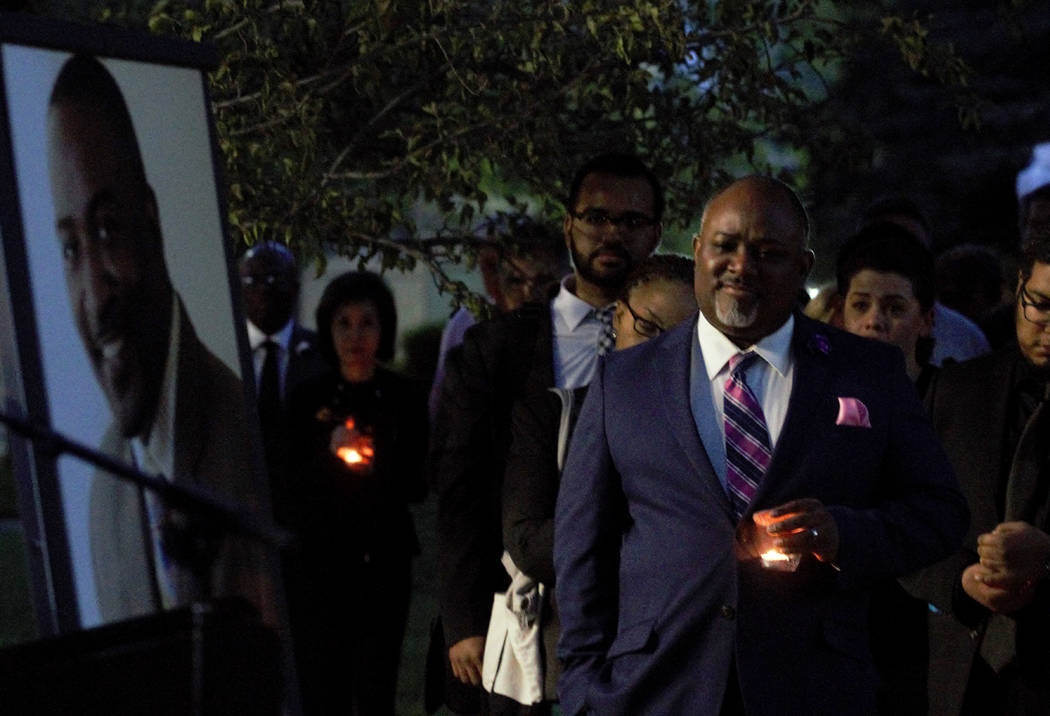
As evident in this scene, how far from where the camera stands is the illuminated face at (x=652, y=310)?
5.20 meters

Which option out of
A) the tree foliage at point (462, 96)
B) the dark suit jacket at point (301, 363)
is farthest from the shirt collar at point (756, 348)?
the dark suit jacket at point (301, 363)

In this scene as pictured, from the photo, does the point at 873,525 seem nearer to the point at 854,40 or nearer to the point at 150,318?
the point at 150,318

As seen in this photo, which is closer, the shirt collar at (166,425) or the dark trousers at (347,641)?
the shirt collar at (166,425)

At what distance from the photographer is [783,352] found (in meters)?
4.15

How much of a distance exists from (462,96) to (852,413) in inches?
108

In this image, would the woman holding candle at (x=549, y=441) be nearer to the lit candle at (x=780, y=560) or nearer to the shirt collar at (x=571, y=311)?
the shirt collar at (x=571, y=311)

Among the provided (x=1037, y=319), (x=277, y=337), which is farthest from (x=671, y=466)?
(x=277, y=337)

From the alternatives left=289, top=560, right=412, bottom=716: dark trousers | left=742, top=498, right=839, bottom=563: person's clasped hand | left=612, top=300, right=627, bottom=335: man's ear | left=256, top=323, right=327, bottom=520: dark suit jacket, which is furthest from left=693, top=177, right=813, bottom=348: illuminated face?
left=289, top=560, right=412, bottom=716: dark trousers

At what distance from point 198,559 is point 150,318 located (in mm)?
991

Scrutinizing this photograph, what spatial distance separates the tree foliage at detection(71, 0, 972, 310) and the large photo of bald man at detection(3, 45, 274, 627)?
1961 mm

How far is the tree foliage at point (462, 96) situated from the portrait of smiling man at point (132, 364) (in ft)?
6.79

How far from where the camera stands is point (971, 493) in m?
5.12

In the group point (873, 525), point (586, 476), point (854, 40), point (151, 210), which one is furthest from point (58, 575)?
point (854, 40)

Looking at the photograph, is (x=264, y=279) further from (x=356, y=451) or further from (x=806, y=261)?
(x=806, y=261)
